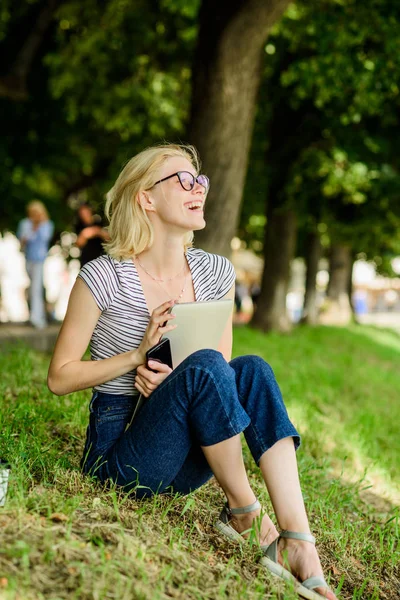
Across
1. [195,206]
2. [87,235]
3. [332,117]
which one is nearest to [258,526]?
[195,206]

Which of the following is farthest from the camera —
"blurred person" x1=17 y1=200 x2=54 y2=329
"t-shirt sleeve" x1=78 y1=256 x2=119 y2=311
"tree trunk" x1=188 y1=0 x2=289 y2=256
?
"blurred person" x1=17 y1=200 x2=54 y2=329

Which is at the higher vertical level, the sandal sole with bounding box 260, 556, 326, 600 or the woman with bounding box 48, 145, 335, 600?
the woman with bounding box 48, 145, 335, 600

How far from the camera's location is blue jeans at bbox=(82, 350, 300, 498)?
284cm

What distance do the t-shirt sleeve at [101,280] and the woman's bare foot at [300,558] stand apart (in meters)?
1.20

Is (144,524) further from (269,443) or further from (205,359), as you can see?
(205,359)

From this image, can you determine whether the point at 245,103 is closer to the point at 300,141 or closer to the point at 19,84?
the point at 19,84

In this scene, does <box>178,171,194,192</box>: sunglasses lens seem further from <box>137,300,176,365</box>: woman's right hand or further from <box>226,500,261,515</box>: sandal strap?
<box>226,500,261,515</box>: sandal strap

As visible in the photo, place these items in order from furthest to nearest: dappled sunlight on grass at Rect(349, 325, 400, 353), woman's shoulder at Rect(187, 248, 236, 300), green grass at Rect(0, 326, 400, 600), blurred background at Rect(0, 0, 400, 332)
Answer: dappled sunlight on grass at Rect(349, 325, 400, 353)
blurred background at Rect(0, 0, 400, 332)
woman's shoulder at Rect(187, 248, 236, 300)
green grass at Rect(0, 326, 400, 600)

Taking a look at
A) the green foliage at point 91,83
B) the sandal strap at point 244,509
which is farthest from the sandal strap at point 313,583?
the green foliage at point 91,83

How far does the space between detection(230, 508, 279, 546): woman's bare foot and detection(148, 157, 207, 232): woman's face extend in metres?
1.25

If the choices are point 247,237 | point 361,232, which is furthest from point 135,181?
point 247,237

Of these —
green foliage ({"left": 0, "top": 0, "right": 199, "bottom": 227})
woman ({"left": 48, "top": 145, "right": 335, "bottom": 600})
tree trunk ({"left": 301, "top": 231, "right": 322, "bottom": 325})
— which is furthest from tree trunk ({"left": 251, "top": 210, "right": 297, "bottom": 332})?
woman ({"left": 48, "top": 145, "right": 335, "bottom": 600})

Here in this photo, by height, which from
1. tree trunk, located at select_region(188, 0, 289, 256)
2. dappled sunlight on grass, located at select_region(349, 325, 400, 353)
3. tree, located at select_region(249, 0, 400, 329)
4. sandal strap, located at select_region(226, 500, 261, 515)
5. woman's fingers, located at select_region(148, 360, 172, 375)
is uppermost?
tree, located at select_region(249, 0, 400, 329)

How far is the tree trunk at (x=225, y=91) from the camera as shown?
23.1 feet
